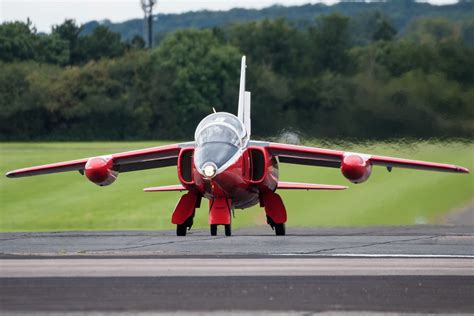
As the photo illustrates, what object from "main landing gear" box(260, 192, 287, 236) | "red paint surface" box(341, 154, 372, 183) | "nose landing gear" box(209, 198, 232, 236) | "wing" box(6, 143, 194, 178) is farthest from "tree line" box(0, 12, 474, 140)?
"nose landing gear" box(209, 198, 232, 236)

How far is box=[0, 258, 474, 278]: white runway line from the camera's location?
13516mm

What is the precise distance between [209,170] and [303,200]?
13.6 m

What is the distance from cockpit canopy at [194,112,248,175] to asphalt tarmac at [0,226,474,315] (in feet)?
4.45

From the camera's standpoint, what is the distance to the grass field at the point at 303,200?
29.9 metres

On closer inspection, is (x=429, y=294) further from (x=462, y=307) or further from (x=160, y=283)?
(x=160, y=283)

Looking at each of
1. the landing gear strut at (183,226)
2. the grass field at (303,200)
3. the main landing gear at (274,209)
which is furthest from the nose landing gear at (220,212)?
the grass field at (303,200)

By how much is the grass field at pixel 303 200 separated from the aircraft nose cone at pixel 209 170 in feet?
24.0

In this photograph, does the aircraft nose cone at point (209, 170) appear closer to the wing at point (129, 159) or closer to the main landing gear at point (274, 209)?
the wing at point (129, 159)

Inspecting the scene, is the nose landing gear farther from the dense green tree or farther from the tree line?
the dense green tree

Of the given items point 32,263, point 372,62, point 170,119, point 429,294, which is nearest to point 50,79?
point 170,119

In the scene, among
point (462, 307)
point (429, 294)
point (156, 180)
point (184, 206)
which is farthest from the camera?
point (156, 180)

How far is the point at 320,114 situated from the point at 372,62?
3.27m

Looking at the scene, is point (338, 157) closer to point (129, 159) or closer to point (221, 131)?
point (221, 131)

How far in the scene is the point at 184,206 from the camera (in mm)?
22000
